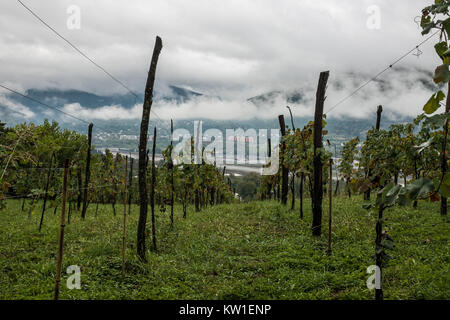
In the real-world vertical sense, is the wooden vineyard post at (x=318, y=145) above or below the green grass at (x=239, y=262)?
above

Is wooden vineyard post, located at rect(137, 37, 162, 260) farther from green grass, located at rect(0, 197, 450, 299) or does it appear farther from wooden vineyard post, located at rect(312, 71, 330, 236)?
wooden vineyard post, located at rect(312, 71, 330, 236)

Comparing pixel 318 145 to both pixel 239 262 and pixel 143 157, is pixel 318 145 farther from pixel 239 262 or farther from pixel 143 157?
pixel 143 157

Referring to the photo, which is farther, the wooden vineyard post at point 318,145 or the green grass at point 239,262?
the wooden vineyard post at point 318,145

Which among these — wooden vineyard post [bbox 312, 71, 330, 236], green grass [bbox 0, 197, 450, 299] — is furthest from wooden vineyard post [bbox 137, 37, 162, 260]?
wooden vineyard post [bbox 312, 71, 330, 236]

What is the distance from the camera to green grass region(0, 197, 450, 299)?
4.88 metres

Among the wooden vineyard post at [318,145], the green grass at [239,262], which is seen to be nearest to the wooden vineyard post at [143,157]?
the green grass at [239,262]

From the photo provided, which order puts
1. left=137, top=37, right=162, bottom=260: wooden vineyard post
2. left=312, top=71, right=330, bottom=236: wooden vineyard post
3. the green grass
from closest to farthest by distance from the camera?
the green grass → left=137, top=37, right=162, bottom=260: wooden vineyard post → left=312, top=71, right=330, bottom=236: wooden vineyard post

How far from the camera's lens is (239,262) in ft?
21.4

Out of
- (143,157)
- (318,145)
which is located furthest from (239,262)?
(318,145)

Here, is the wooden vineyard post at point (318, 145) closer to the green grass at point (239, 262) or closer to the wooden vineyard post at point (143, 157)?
the green grass at point (239, 262)

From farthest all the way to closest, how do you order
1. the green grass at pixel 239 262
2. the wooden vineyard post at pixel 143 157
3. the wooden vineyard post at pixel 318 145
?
the wooden vineyard post at pixel 318 145
the wooden vineyard post at pixel 143 157
the green grass at pixel 239 262

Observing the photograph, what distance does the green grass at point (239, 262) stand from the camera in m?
4.88
